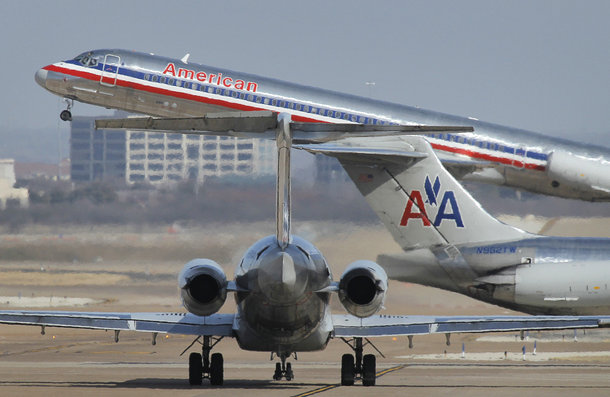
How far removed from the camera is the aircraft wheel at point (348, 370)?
2709cm

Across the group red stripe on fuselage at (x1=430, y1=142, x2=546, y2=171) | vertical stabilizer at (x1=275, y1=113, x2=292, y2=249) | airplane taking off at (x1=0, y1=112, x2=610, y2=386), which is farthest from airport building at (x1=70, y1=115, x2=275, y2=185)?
vertical stabilizer at (x1=275, y1=113, x2=292, y2=249)

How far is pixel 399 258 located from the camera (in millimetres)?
35469

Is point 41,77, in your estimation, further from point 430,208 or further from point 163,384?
point 163,384

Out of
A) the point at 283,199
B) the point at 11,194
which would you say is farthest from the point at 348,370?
the point at 11,194

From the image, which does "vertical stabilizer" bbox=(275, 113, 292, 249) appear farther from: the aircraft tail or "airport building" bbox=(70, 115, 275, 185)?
"airport building" bbox=(70, 115, 275, 185)

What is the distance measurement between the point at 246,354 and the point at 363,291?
750 inches

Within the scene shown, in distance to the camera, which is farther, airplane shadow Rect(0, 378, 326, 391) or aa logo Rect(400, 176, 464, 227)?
aa logo Rect(400, 176, 464, 227)

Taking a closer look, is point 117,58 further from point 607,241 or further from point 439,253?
point 607,241

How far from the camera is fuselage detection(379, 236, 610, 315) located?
106 feet

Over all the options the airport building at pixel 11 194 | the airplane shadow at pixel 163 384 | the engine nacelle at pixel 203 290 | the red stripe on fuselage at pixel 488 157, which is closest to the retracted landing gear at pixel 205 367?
the airplane shadow at pixel 163 384

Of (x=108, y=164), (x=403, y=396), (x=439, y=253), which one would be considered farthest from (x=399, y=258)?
(x=108, y=164)

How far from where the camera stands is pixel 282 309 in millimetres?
23266

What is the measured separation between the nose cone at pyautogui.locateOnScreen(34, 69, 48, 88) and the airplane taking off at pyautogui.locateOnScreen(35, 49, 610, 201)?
113 centimetres

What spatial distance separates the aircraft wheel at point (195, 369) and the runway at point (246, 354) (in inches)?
17.1
